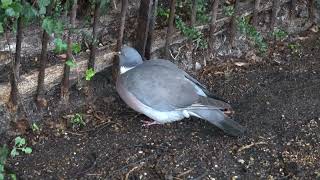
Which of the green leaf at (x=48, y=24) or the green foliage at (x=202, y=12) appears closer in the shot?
the green leaf at (x=48, y=24)

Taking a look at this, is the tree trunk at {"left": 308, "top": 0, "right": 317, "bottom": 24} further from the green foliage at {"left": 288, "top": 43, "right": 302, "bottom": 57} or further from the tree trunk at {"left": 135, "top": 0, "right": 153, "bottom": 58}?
the tree trunk at {"left": 135, "top": 0, "right": 153, "bottom": 58}

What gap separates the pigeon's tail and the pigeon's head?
1.74 feet

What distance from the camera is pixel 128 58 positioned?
4.25 m

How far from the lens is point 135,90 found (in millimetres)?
4109

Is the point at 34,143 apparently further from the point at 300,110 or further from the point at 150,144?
the point at 300,110

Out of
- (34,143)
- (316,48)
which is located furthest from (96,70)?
(316,48)

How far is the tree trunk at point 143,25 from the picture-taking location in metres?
4.38

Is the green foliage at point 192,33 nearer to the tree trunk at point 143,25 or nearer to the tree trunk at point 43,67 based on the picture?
the tree trunk at point 143,25

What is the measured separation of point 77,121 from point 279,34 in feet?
6.65

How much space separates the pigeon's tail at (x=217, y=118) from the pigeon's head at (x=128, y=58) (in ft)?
1.74

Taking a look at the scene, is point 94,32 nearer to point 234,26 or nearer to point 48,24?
point 48,24

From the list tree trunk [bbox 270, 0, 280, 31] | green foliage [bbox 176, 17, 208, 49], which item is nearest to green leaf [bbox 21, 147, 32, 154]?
green foliage [bbox 176, 17, 208, 49]

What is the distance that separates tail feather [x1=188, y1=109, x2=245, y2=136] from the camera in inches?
163

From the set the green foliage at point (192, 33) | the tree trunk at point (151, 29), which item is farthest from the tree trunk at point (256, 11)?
the tree trunk at point (151, 29)
